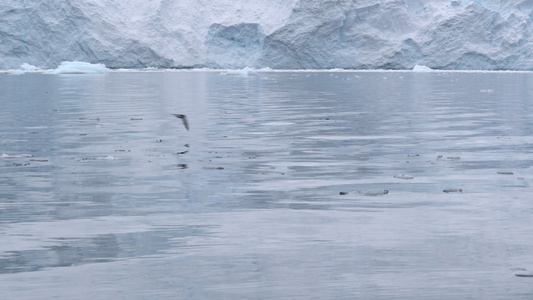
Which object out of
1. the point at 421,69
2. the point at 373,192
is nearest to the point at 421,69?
the point at 421,69

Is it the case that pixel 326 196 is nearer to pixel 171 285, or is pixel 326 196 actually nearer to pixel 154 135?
pixel 171 285

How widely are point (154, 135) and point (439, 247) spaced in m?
6.61

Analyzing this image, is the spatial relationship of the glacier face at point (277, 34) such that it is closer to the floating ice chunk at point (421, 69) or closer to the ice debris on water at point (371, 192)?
the floating ice chunk at point (421, 69)

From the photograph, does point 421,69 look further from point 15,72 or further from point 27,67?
point 15,72

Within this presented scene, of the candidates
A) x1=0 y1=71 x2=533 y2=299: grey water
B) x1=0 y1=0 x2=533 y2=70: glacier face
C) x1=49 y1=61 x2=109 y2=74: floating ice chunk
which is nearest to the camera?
x1=0 y1=71 x2=533 y2=299: grey water

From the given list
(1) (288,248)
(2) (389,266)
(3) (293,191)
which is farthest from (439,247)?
(3) (293,191)

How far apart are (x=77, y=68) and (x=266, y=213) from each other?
35.6m

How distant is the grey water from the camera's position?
3.57 metres

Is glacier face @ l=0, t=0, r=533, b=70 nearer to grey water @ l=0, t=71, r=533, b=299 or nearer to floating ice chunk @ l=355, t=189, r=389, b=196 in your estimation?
grey water @ l=0, t=71, r=533, b=299

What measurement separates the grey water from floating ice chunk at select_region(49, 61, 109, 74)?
2895 centimetres

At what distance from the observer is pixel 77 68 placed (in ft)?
129

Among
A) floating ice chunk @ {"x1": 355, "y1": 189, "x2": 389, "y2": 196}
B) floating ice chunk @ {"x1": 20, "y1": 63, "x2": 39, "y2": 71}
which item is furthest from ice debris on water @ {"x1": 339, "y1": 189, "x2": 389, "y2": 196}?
floating ice chunk @ {"x1": 20, "y1": 63, "x2": 39, "y2": 71}

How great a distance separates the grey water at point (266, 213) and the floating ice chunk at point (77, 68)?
28.9 metres

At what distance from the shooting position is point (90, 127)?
37.4 ft
